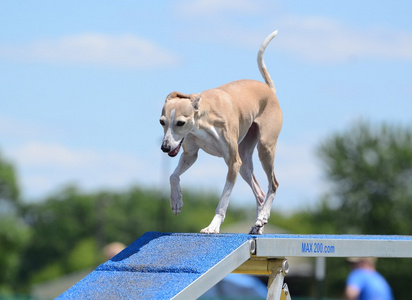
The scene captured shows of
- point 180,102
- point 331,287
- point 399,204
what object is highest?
point 180,102

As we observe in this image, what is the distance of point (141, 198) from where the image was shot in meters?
94.7

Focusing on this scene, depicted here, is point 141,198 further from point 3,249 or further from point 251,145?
point 251,145

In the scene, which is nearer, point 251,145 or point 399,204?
point 251,145

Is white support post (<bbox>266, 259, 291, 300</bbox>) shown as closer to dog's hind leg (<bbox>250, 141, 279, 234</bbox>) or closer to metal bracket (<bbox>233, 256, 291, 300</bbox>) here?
metal bracket (<bbox>233, 256, 291, 300</bbox>)

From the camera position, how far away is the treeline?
56906mm

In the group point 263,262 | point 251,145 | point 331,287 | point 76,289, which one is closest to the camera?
point 76,289

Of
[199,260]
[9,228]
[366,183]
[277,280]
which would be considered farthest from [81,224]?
[199,260]

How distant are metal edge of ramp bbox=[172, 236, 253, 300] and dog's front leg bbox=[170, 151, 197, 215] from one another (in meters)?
1.12

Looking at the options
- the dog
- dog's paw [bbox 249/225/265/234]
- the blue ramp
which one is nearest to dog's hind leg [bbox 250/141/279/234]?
the dog

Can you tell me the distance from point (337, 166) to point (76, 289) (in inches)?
2036

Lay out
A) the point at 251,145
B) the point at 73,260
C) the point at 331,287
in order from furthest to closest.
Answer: the point at 73,260
the point at 331,287
the point at 251,145

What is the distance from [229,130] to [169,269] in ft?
5.15

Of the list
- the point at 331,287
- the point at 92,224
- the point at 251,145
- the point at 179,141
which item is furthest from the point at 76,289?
the point at 92,224

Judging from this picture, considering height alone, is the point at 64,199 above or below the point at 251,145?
below
